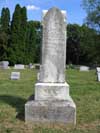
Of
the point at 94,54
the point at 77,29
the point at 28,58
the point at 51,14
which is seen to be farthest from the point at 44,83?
the point at 77,29

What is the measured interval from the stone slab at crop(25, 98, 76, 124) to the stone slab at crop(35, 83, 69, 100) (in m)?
0.37

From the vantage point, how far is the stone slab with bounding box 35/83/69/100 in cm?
876

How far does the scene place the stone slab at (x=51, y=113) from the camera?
838 centimetres

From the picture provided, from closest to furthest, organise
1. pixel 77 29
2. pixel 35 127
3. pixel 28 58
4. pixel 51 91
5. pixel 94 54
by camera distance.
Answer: pixel 35 127 → pixel 51 91 → pixel 94 54 → pixel 28 58 → pixel 77 29

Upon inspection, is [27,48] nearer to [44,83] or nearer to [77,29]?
[77,29]

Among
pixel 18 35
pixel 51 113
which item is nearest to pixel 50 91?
pixel 51 113

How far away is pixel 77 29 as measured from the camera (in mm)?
91500

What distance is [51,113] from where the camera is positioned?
8375mm

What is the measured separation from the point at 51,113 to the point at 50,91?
1.97ft

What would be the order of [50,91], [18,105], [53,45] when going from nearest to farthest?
[50,91]
[53,45]
[18,105]

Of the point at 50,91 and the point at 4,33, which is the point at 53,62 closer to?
the point at 50,91

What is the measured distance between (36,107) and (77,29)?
3303 inches

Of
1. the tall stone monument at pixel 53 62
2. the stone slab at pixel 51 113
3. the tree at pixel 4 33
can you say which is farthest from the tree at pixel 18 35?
the stone slab at pixel 51 113

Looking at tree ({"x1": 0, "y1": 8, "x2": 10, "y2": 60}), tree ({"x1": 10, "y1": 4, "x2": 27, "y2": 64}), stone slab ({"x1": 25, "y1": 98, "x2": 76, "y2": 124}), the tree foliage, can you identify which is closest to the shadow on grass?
stone slab ({"x1": 25, "y1": 98, "x2": 76, "y2": 124})
